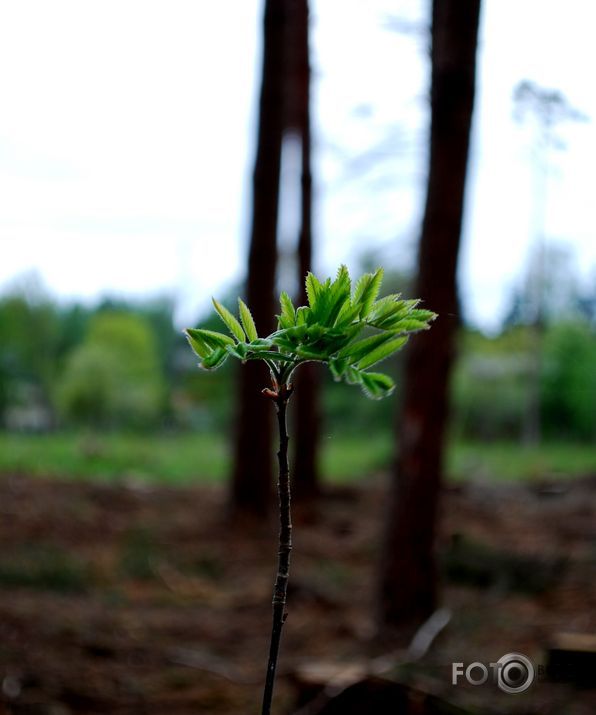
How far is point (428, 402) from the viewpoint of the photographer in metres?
4.53

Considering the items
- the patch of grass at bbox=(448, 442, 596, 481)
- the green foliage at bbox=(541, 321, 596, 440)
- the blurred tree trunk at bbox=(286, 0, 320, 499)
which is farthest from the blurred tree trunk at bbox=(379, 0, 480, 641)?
the patch of grass at bbox=(448, 442, 596, 481)

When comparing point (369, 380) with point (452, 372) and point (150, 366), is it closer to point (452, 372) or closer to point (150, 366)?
point (452, 372)

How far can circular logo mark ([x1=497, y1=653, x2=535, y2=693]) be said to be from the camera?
3.17 m

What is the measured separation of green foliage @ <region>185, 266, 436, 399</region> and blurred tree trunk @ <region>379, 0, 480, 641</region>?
139 inches

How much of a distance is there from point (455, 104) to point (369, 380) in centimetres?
376

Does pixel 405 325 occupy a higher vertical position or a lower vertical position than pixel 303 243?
lower

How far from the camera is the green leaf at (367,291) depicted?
653 millimetres

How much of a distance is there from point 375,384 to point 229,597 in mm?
5501

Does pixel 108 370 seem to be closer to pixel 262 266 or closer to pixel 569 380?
pixel 262 266

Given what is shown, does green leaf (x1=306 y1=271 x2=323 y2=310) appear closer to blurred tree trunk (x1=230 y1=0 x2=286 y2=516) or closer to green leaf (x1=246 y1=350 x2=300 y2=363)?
green leaf (x1=246 y1=350 x2=300 y2=363)

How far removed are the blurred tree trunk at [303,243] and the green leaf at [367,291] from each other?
26.5ft

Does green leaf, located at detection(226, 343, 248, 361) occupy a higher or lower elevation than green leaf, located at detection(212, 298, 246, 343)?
lower

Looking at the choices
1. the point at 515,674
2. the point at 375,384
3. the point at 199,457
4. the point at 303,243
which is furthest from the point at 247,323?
the point at 199,457

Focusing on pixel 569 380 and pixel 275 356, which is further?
pixel 569 380
